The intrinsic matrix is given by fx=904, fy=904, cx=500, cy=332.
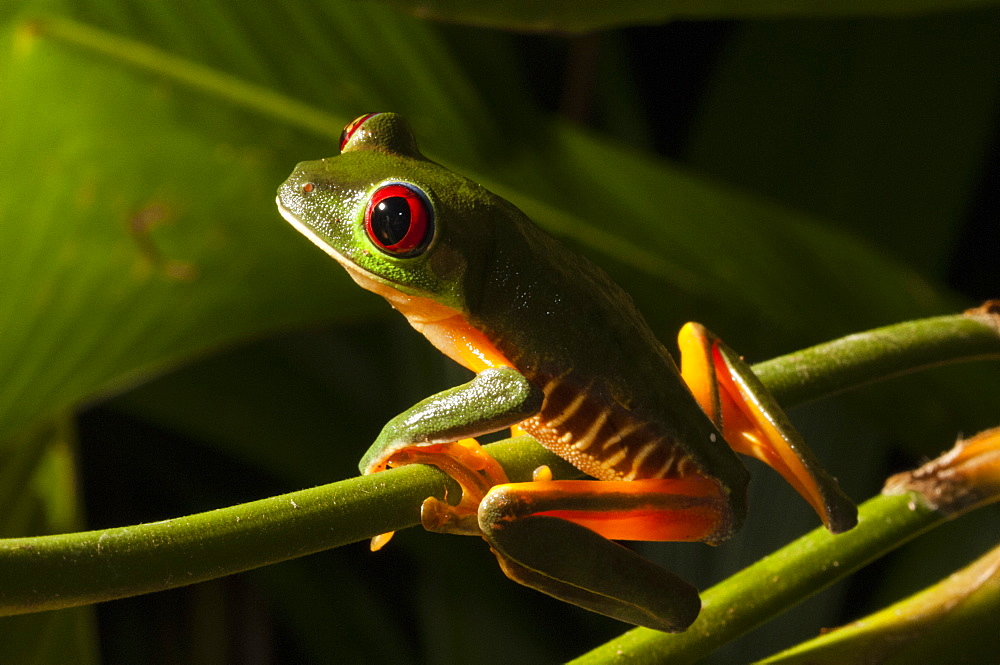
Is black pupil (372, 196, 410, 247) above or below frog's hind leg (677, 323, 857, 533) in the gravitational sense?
above

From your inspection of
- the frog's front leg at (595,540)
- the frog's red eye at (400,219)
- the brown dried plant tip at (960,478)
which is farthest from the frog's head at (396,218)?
the brown dried plant tip at (960,478)

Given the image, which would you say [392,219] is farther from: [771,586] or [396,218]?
[771,586]

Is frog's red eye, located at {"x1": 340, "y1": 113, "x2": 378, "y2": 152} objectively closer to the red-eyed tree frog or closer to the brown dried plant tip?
the red-eyed tree frog

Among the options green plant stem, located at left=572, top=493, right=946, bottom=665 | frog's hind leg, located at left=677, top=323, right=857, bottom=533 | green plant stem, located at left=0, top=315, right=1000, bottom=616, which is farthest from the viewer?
frog's hind leg, located at left=677, top=323, right=857, bottom=533

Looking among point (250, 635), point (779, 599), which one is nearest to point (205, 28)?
point (779, 599)

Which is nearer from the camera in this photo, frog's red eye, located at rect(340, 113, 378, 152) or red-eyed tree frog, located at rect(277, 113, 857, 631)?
red-eyed tree frog, located at rect(277, 113, 857, 631)

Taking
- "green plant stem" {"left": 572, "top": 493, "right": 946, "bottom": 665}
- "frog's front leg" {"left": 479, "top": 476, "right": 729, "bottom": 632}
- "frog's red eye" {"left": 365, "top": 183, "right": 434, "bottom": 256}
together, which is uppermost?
"frog's red eye" {"left": 365, "top": 183, "right": 434, "bottom": 256}

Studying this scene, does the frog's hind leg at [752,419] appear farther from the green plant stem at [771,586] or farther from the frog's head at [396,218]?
the frog's head at [396,218]

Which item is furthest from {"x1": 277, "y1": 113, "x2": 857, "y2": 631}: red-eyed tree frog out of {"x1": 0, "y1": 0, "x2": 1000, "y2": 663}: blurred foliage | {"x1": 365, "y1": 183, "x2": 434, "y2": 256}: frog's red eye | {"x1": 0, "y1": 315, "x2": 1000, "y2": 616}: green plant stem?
{"x1": 0, "y1": 0, "x2": 1000, "y2": 663}: blurred foliage

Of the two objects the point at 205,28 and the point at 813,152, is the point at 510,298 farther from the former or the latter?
the point at 813,152
